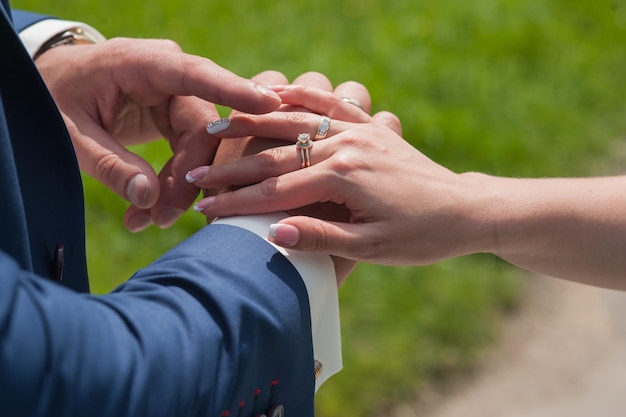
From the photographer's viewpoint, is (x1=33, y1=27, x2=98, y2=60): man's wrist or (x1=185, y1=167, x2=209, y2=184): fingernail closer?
(x1=185, y1=167, x2=209, y2=184): fingernail

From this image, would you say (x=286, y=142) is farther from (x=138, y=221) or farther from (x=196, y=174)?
(x=138, y=221)

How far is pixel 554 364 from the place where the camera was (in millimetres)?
3186

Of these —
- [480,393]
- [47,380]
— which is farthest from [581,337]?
[47,380]

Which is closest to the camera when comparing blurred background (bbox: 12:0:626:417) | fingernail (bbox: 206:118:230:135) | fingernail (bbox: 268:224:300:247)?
fingernail (bbox: 268:224:300:247)

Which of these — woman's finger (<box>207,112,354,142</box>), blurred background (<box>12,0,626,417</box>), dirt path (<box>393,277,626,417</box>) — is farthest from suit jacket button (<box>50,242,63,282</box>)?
dirt path (<box>393,277,626,417</box>)

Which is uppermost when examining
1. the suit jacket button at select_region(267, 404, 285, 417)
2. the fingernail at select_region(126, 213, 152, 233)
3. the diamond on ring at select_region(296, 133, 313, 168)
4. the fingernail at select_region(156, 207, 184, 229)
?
the diamond on ring at select_region(296, 133, 313, 168)

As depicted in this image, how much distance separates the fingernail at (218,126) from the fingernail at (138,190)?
164 mm

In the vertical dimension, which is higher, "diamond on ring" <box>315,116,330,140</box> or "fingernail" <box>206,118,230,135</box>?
"diamond on ring" <box>315,116,330,140</box>

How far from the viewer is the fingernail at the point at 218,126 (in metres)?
1.71

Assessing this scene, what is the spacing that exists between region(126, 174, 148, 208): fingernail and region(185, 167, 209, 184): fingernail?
110mm

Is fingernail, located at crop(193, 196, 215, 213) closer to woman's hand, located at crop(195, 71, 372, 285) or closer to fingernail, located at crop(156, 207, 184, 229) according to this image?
woman's hand, located at crop(195, 71, 372, 285)

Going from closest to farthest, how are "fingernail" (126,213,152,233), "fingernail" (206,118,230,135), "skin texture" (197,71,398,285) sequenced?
"skin texture" (197,71,398,285) < "fingernail" (206,118,230,135) < "fingernail" (126,213,152,233)

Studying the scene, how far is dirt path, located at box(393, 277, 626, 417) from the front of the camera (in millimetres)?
3016

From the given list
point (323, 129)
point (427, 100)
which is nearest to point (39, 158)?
point (323, 129)
